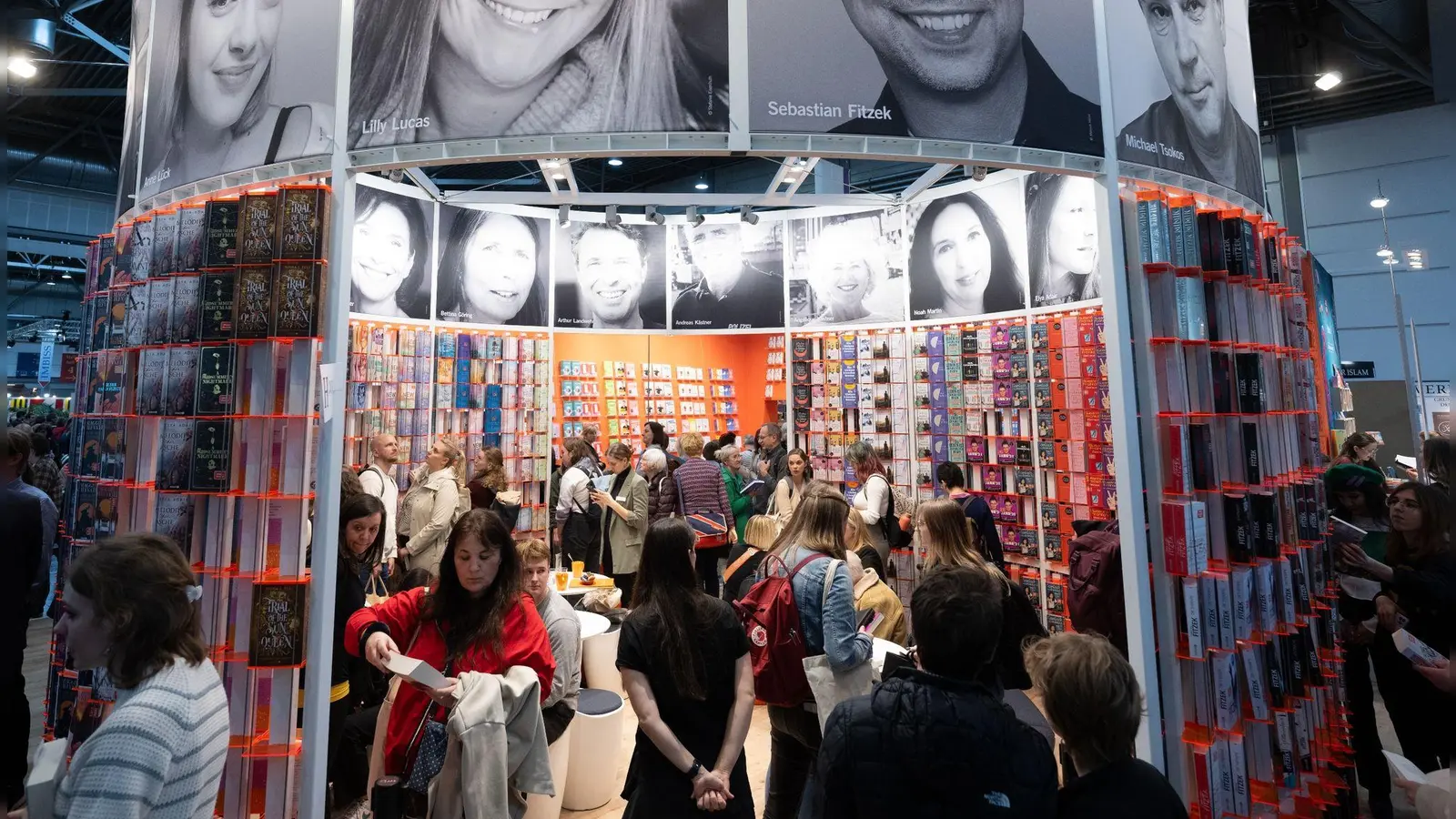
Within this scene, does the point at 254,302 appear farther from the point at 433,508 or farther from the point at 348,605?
the point at 433,508

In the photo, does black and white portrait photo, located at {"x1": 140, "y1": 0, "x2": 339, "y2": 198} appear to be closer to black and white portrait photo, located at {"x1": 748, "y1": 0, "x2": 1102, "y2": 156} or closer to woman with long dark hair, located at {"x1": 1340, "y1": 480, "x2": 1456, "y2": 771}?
black and white portrait photo, located at {"x1": 748, "y1": 0, "x2": 1102, "y2": 156}

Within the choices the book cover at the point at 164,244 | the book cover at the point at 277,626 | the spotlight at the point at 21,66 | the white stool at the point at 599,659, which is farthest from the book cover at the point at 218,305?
the spotlight at the point at 21,66

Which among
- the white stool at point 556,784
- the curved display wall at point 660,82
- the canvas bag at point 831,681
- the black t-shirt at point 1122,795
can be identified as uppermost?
the curved display wall at point 660,82

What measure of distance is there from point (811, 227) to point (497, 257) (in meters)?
3.43

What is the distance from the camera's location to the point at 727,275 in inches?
307

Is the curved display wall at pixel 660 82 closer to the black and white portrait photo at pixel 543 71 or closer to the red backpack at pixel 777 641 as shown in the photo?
the black and white portrait photo at pixel 543 71

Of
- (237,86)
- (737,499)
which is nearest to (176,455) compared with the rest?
(237,86)

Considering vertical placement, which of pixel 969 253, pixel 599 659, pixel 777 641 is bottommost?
pixel 599 659

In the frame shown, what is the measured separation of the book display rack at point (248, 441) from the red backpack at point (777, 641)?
179cm

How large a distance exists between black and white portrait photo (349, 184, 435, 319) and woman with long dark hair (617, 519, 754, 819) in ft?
17.9

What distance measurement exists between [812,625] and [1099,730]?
4.21 ft

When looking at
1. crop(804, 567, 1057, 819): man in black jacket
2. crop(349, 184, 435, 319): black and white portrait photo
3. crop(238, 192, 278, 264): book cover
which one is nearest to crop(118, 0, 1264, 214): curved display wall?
crop(238, 192, 278, 264): book cover

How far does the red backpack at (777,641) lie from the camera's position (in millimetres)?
2596

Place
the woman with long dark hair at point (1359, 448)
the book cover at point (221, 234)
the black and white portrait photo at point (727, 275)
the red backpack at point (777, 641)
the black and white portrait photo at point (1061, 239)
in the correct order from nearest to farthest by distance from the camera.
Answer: the red backpack at point (777, 641), the book cover at point (221, 234), the woman with long dark hair at point (1359, 448), the black and white portrait photo at point (1061, 239), the black and white portrait photo at point (727, 275)
